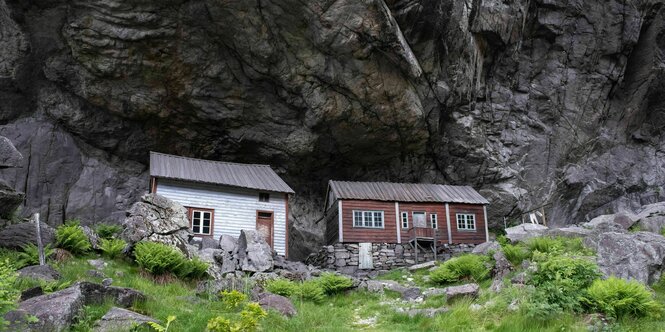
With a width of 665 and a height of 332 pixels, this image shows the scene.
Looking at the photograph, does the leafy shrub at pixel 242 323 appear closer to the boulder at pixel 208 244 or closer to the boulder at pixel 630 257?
the boulder at pixel 630 257

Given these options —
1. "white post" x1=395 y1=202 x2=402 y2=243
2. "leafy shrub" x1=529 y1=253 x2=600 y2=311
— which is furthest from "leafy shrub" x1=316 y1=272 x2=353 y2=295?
"white post" x1=395 y1=202 x2=402 y2=243

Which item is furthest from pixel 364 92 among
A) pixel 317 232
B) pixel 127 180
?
pixel 127 180

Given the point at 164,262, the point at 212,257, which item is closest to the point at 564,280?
the point at 164,262

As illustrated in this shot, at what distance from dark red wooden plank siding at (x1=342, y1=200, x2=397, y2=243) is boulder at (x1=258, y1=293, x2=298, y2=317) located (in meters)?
17.6

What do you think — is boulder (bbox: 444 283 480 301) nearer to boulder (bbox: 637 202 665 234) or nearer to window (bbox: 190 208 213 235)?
boulder (bbox: 637 202 665 234)

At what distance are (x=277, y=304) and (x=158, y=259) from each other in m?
5.07

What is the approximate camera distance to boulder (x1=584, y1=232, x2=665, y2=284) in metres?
14.9

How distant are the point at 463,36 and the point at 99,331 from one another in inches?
1255

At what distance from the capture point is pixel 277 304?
42.4 ft

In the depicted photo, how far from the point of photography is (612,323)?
11.2 m

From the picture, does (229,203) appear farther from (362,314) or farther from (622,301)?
(622,301)

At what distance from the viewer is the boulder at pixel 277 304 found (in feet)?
41.0

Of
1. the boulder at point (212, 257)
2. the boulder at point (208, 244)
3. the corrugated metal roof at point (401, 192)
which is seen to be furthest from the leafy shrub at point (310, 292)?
the corrugated metal roof at point (401, 192)

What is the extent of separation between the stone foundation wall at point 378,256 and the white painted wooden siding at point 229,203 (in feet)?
8.38
